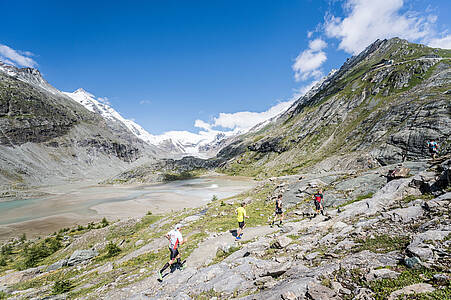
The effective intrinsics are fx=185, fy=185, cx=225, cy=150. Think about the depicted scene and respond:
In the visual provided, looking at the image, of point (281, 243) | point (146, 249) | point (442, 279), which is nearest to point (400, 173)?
point (281, 243)

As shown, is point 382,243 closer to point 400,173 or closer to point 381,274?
point 381,274

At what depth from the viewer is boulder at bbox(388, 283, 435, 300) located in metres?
4.60

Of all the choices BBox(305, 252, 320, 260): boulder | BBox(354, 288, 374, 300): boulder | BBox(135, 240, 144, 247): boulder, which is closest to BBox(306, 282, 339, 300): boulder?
BBox(354, 288, 374, 300): boulder

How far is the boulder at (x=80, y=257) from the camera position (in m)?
21.3

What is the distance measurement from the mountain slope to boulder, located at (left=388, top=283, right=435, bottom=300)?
58.6 m

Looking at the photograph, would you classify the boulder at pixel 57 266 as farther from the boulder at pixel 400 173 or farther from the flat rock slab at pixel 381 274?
the boulder at pixel 400 173

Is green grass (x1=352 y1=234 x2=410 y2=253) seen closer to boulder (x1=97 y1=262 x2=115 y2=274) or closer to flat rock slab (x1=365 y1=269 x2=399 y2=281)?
flat rock slab (x1=365 y1=269 x2=399 y2=281)

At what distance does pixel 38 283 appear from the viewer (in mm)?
17625

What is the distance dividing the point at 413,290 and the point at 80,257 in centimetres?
2959

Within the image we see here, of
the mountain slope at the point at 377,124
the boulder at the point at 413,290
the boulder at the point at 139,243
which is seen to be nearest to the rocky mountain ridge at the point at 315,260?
the boulder at the point at 413,290

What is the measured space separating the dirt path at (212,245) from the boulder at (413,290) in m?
10.7

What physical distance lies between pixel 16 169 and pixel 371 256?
722 feet

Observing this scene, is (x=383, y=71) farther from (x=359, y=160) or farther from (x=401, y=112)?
(x=359, y=160)

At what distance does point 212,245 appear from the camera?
52.9ft
